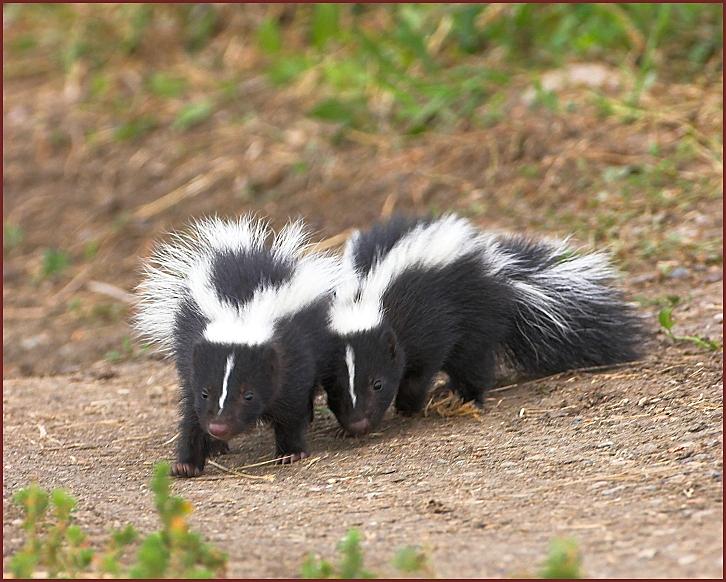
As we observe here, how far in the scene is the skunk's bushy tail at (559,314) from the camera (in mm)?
6422

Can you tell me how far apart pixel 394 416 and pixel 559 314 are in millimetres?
1030

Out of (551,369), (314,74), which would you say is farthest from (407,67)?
(551,369)

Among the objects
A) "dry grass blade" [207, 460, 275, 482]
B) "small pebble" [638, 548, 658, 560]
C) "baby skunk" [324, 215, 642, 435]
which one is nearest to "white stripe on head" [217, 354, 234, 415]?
"dry grass blade" [207, 460, 275, 482]

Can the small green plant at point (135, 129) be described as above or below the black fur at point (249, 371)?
above

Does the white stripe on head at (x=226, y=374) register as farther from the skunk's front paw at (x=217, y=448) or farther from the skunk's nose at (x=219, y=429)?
the skunk's front paw at (x=217, y=448)

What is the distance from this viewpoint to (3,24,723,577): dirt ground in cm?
413

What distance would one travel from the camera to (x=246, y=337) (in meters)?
5.30

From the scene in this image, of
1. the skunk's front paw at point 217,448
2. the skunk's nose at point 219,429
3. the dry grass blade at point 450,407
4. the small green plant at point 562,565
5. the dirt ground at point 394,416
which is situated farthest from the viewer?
the dry grass blade at point 450,407

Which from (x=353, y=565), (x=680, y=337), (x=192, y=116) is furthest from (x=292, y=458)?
(x=192, y=116)

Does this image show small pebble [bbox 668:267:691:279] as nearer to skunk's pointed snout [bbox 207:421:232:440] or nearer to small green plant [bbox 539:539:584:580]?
skunk's pointed snout [bbox 207:421:232:440]

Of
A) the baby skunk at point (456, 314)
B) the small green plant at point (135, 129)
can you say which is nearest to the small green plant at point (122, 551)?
the baby skunk at point (456, 314)

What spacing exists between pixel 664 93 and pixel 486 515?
593 centimetres

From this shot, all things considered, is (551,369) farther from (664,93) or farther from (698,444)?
(664,93)

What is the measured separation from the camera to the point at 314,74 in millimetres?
11297
